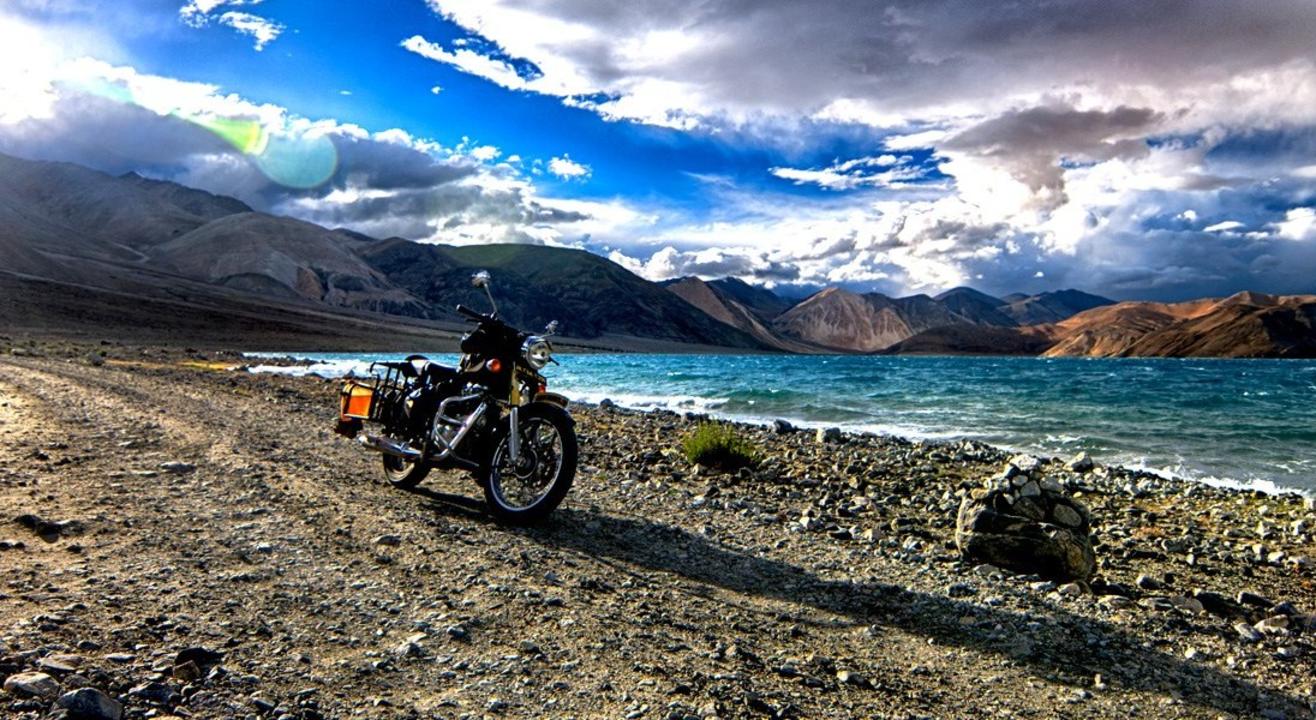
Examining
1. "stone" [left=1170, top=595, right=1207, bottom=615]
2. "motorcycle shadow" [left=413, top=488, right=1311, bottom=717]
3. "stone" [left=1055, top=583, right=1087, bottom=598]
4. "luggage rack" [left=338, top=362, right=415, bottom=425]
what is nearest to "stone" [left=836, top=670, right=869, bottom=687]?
"motorcycle shadow" [left=413, top=488, right=1311, bottom=717]

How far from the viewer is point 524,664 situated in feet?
13.2

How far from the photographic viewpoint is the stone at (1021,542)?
6.85 metres

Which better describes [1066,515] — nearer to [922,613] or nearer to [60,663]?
[922,613]

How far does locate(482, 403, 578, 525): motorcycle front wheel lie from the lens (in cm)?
720

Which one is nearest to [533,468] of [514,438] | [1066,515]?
[514,438]

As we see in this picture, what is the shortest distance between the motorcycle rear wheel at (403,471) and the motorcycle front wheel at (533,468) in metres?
1.14

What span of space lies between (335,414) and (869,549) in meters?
13.6

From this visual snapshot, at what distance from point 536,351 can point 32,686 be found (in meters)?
4.85

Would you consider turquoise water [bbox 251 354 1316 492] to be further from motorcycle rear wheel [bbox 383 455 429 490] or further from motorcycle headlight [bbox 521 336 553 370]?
motorcycle rear wheel [bbox 383 455 429 490]

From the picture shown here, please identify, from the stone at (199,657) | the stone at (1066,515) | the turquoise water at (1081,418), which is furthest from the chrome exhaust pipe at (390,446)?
the turquoise water at (1081,418)

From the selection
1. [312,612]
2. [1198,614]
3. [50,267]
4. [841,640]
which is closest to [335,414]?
[312,612]

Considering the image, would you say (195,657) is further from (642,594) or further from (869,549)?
(869,549)

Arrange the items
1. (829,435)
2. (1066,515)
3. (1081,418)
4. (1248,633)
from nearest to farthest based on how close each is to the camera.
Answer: (1248,633) < (1066,515) < (829,435) < (1081,418)

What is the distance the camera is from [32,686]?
3090 millimetres
